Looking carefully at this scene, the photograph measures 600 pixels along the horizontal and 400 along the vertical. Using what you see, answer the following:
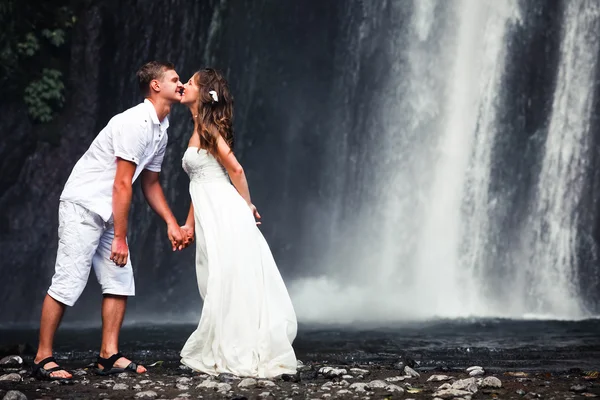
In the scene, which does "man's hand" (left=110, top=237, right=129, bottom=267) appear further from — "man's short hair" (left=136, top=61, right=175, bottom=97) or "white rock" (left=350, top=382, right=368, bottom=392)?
"white rock" (left=350, top=382, right=368, bottom=392)

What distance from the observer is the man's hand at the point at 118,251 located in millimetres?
5559

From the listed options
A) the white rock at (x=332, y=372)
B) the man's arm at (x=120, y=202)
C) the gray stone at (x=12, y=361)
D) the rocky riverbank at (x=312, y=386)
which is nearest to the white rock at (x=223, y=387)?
the rocky riverbank at (x=312, y=386)

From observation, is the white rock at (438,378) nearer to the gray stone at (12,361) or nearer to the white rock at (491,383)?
the white rock at (491,383)

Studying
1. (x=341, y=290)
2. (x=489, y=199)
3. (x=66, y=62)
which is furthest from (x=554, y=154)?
(x=66, y=62)

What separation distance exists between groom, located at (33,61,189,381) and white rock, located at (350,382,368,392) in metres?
1.44

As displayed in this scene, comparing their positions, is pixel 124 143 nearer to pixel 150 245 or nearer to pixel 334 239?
pixel 150 245

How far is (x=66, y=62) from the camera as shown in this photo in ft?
49.8

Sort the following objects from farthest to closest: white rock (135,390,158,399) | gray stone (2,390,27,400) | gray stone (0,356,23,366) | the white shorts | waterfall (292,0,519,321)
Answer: waterfall (292,0,519,321) → gray stone (0,356,23,366) → the white shorts → white rock (135,390,158,399) → gray stone (2,390,27,400)

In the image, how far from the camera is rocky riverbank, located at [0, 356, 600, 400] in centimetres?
481

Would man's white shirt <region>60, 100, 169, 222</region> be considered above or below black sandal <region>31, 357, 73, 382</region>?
above

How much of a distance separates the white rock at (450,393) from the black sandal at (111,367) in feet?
6.47

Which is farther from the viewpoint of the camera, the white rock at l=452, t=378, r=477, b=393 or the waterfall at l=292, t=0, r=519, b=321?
the waterfall at l=292, t=0, r=519, b=321

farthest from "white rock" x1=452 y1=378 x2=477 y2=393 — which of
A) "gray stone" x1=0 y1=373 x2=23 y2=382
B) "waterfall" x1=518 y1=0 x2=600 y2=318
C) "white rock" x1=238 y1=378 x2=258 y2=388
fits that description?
"waterfall" x1=518 y1=0 x2=600 y2=318

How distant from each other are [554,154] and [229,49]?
251 inches
